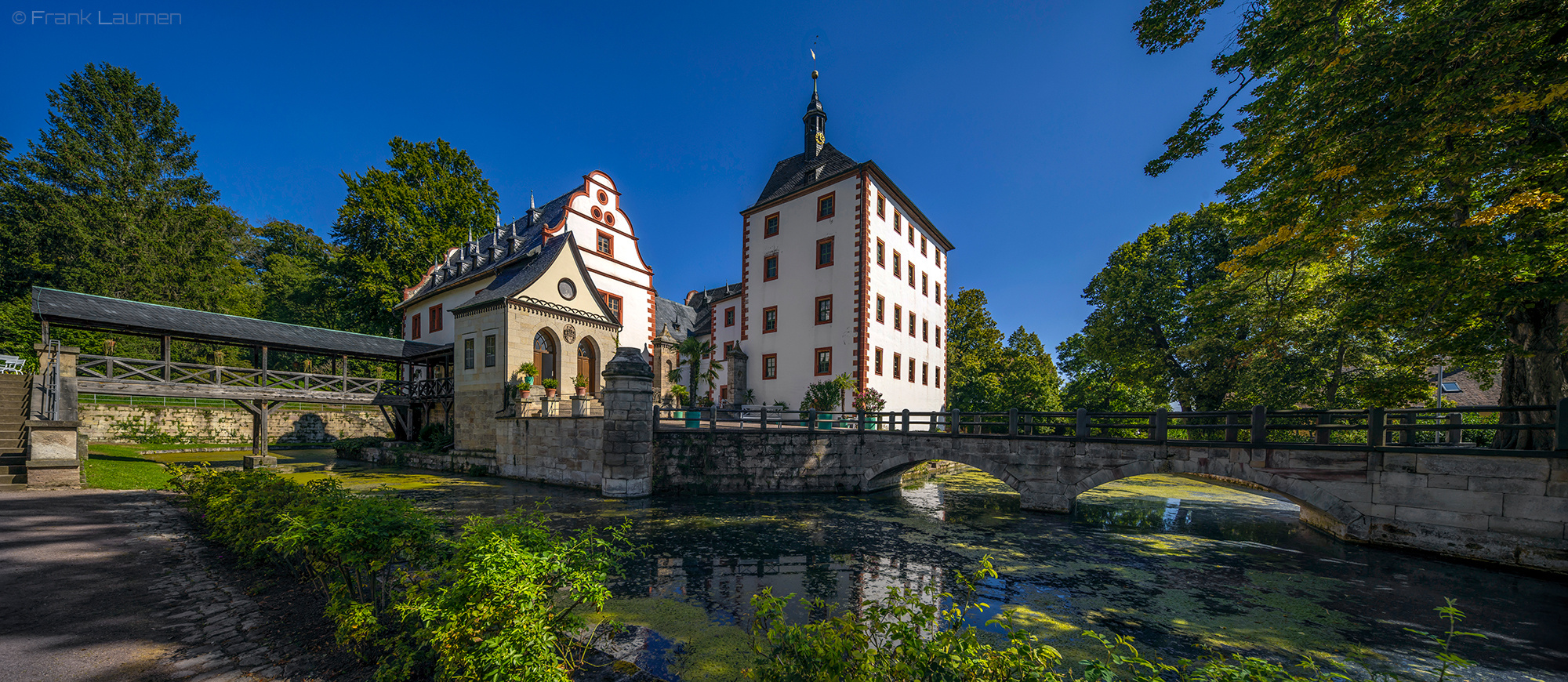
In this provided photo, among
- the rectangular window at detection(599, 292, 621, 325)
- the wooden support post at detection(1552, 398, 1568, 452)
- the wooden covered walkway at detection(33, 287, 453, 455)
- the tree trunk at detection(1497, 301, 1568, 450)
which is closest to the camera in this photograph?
the wooden support post at detection(1552, 398, 1568, 452)

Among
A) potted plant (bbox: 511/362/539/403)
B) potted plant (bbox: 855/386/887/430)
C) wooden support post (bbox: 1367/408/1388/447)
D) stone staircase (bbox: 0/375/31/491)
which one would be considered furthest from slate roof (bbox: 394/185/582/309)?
wooden support post (bbox: 1367/408/1388/447)

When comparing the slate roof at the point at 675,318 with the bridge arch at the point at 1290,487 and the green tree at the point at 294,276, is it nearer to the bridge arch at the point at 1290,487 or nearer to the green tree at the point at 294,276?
the green tree at the point at 294,276

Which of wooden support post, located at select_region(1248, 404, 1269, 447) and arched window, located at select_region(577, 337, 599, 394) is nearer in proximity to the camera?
wooden support post, located at select_region(1248, 404, 1269, 447)

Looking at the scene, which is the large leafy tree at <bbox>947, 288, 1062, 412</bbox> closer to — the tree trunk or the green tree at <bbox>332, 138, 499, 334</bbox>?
the tree trunk

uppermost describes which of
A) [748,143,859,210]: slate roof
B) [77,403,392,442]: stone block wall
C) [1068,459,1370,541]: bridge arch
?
[748,143,859,210]: slate roof

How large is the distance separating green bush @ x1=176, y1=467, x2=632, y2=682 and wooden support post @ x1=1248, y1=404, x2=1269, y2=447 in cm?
1373

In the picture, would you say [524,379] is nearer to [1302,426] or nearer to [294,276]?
[1302,426]

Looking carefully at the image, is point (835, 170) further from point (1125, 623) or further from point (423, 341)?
point (423, 341)

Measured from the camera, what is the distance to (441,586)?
3.74 m

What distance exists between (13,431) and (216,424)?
18299 millimetres

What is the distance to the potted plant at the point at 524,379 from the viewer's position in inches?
718

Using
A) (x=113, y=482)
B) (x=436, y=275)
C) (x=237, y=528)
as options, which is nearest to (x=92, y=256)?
(x=436, y=275)

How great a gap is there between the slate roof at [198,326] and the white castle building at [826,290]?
42.9 feet

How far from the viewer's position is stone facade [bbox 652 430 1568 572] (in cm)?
841
